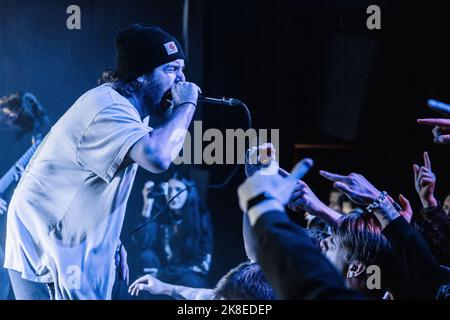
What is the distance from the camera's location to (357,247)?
234 centimetres

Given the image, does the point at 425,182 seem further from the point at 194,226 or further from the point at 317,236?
the point at 194,226

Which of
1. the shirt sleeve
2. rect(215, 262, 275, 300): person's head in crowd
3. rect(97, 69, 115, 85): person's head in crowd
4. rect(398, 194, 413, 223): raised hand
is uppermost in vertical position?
rect(97, 69, 115, 85): person's head in crowd

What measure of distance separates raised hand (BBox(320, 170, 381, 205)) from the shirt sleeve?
71 cm

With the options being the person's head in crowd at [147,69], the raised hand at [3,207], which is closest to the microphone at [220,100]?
the person's head in crowd at [147,69]

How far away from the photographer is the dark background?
243cm

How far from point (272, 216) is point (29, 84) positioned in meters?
1.43

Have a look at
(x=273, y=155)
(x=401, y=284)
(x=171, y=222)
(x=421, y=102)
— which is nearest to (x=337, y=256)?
(x=401, y=284)

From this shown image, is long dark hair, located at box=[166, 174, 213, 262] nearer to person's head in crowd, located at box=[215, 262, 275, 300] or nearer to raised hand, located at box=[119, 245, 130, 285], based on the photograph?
raised hand, located at box=[119, 245, 130, 285]

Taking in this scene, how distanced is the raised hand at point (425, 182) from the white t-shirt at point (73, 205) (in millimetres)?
1084

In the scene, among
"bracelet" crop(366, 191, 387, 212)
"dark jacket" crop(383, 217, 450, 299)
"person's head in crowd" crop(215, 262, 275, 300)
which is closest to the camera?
Answer: "person's head in crowd" crop(215, 262, 275, 300)

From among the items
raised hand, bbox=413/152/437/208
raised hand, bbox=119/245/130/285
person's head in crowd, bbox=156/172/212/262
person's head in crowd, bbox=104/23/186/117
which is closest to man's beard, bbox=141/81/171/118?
person's head in crowd, bbox=104/23/186/117

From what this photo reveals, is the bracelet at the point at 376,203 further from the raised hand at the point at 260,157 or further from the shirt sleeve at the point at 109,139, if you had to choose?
the shirt sleeve at the point at 109,139

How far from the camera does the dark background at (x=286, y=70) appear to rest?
243 cm
